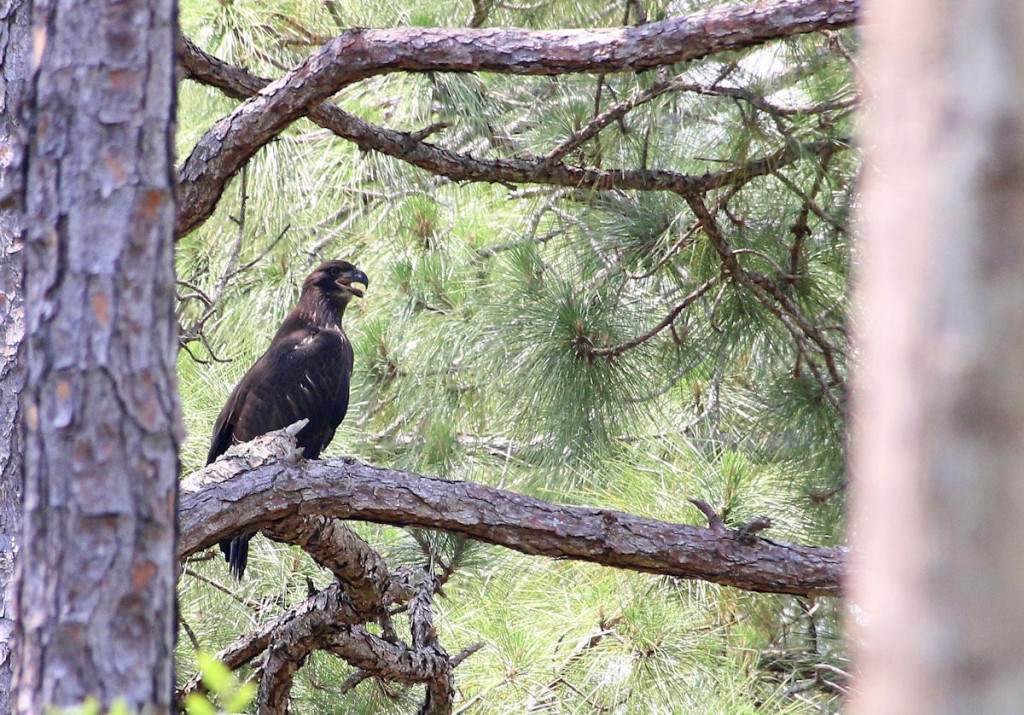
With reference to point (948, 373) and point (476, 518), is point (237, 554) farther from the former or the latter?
point (948, 373)

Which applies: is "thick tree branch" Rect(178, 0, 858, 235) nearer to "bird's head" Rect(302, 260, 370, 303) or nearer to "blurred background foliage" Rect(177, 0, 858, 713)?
"blurred background foliage" Rect(177, 0, 858, 713)

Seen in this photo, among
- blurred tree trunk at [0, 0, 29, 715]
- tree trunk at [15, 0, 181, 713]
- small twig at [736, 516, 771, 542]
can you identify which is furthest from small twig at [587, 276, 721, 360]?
tree trunk at [15, 0, 181, 713]

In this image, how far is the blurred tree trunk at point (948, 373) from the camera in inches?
22.2

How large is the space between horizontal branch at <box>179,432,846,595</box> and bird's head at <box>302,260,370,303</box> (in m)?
1.91

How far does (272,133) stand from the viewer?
2701mm

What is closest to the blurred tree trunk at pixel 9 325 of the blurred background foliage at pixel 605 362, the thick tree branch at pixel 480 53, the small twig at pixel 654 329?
the thick tree branch at pixel 480 53

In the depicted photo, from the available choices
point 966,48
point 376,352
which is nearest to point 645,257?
point 376,352

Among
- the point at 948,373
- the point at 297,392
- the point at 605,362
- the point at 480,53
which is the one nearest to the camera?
the point at 948,373

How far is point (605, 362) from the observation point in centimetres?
354

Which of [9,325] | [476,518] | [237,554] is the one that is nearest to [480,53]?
[476,518]

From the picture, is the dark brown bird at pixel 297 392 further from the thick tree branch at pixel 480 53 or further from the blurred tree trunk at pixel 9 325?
the blurred tree trunk at pixel 9 325

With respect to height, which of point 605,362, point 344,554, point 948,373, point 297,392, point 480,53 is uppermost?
point 480,53

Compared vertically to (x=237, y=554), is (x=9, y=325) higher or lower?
higher

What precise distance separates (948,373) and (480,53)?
7.15ft
